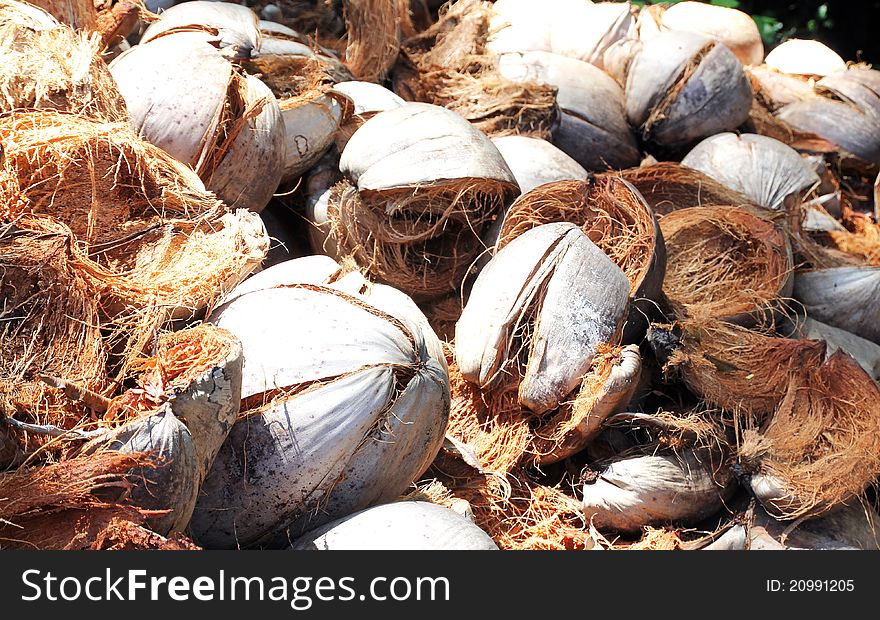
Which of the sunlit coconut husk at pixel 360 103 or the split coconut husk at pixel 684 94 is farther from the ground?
the sunlit coconut husk at pixel 360 103

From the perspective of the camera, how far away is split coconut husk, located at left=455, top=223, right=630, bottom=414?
2.09m

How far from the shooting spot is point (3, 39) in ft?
6.28

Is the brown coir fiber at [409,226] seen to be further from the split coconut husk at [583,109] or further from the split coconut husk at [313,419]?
the split coconut husk at [583,109]

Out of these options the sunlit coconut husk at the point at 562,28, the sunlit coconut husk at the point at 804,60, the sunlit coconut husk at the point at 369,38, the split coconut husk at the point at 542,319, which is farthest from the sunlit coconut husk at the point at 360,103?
the sunlit coconut husk at the point at 804,60

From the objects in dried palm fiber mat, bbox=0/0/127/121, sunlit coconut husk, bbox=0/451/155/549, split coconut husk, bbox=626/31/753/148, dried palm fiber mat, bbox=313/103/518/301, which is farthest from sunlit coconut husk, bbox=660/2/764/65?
sunlit coconut husk, bbox=0/451/155/549

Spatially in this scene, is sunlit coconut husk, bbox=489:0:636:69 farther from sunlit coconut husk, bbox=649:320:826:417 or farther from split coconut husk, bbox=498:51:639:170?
sunlit coconut husk, bbox=649:320:826:417

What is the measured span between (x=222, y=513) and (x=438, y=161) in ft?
3.47

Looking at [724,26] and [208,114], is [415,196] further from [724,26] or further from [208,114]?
[724,26]

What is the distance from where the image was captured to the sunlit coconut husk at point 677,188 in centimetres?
273

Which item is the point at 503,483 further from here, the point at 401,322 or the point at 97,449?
the point at 97,449

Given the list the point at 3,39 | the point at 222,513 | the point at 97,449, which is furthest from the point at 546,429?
the point at 3,39

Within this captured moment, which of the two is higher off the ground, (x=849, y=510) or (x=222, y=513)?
(x=222, y=513)

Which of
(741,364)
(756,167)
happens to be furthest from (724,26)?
(741,364)

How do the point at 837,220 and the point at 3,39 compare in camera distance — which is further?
the point at 837,220
